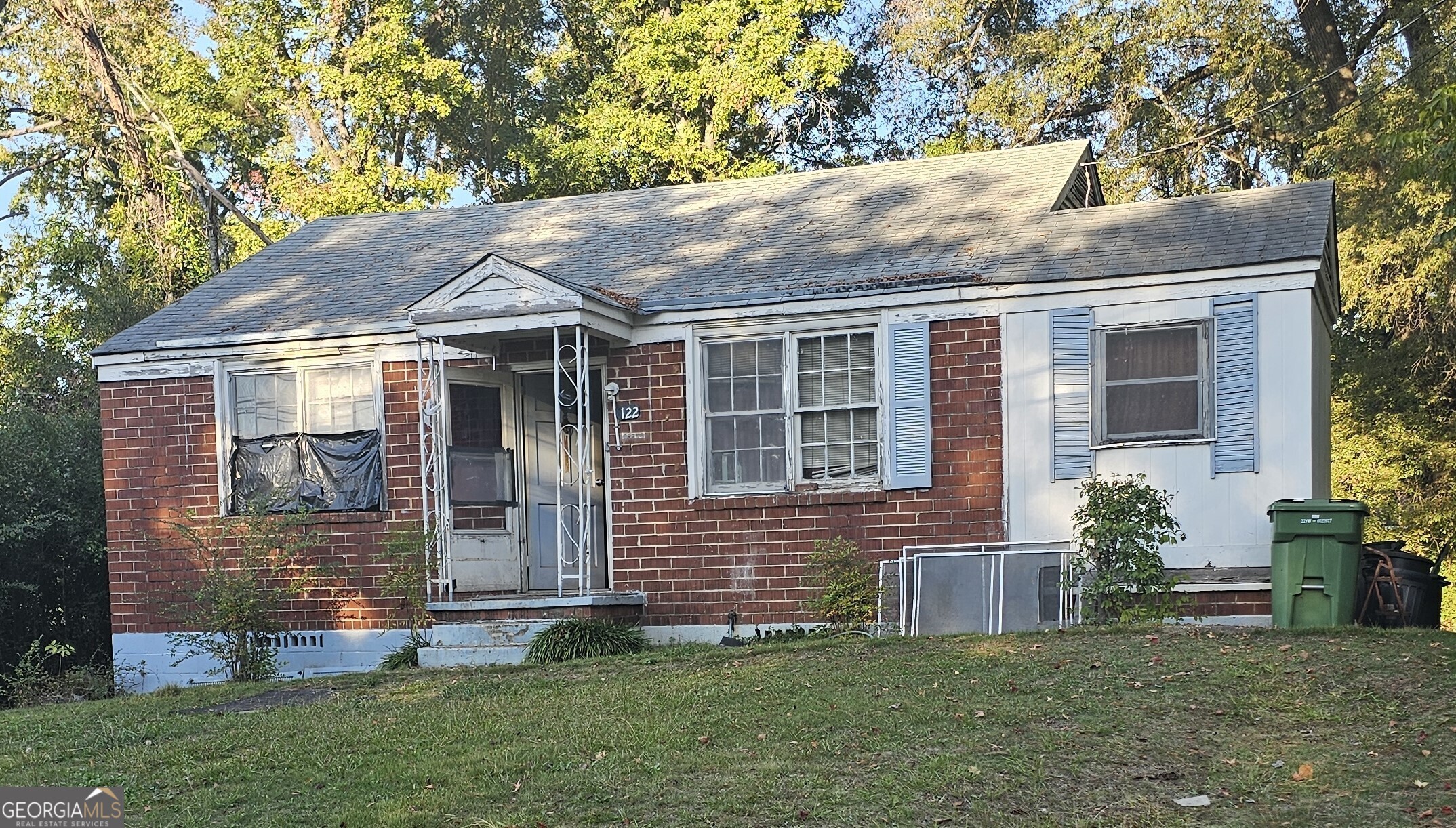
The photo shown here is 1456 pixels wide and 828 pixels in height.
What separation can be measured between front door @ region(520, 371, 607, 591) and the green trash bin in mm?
6729

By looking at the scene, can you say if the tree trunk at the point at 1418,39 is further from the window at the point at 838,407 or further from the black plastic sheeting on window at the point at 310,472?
the black plastic sheeting on window at the point at 310,472

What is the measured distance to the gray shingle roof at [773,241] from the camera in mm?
13281

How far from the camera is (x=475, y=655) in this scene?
13.2 metres

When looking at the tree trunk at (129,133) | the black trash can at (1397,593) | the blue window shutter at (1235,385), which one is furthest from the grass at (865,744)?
the tree trunk at (129,133)

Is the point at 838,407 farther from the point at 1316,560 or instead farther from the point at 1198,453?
the point at 1316,560

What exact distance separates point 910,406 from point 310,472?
6.28m

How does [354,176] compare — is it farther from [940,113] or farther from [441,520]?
[441,520]

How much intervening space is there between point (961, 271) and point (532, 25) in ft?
78.1

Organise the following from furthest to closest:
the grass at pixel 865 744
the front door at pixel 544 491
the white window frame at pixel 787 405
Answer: the front door at pixel 544 491, the white window frame at pixel 787 405, the grass at pixel 865 744

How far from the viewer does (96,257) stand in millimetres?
32312

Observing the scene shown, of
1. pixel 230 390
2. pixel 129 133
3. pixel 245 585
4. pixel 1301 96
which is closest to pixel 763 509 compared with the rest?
pixel 245 585

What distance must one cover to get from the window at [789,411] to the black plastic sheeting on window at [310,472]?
363cm

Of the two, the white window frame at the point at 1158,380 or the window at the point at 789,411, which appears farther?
the window at the point at 789,411

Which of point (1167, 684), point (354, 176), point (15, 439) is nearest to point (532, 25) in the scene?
point (354, 176)
